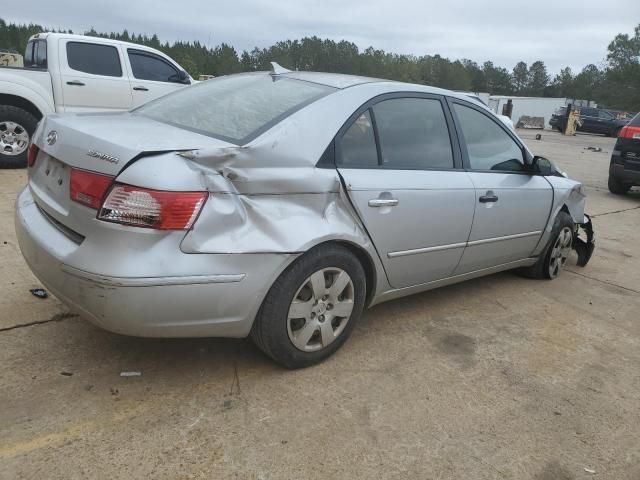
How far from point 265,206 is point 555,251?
3113 mm

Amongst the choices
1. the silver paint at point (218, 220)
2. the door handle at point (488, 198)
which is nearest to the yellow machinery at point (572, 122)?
the door handle at point (488, 198)

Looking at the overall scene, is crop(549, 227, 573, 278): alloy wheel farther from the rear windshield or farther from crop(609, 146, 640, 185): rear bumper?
crop(609, 146, 640, 185): rear bumper

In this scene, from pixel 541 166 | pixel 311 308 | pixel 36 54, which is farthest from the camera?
pixel 36 54

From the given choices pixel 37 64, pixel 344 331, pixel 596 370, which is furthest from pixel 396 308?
pixel 37 64

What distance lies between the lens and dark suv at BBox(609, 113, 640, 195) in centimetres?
901

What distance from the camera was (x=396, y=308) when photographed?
150 inches

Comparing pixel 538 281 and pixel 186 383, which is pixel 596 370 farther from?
pixel 186 383

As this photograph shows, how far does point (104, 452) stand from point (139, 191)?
1.03 m

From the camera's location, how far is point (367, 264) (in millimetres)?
3002

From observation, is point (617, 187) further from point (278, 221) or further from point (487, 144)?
point (278, 221)

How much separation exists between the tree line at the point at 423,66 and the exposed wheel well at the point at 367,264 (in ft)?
89.8

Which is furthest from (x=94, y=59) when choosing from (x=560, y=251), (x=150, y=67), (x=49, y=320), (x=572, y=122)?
(x=572, y=122)

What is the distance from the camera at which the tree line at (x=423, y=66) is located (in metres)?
55.6

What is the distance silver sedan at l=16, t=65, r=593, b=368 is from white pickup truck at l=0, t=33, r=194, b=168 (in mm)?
4797
